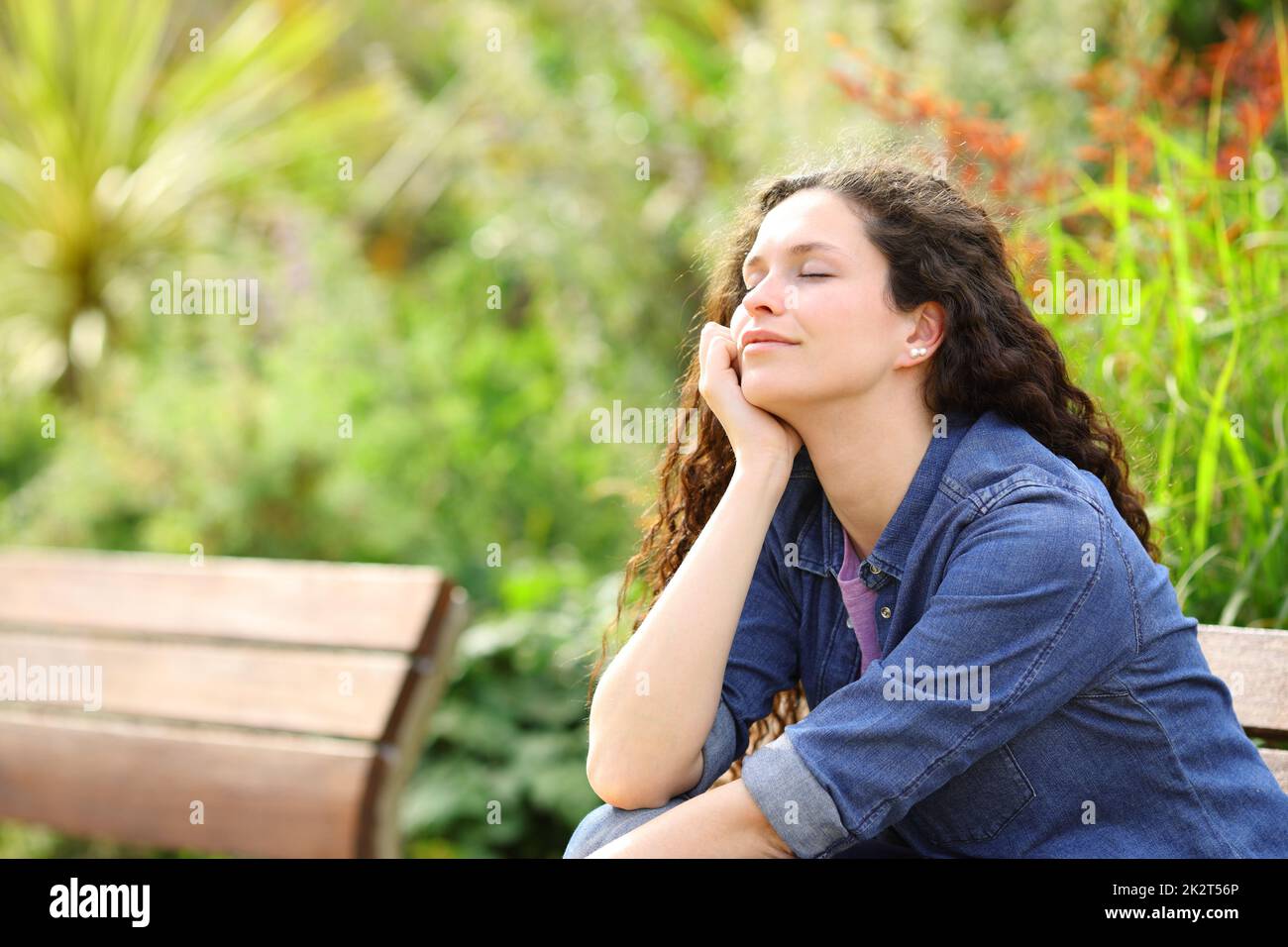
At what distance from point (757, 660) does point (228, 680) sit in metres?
1.39

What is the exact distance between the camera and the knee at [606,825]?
5.68 feet

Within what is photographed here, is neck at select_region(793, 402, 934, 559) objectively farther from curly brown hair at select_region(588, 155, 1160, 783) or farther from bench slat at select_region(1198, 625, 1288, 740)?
bench slat at select_region(1198, 625, 1288, 740)

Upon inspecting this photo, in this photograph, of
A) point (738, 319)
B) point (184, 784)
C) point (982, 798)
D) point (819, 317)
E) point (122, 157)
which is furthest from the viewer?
point (122, 157)

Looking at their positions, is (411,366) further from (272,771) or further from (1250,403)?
(1250,403)

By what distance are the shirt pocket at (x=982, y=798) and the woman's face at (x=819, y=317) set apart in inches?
20.9

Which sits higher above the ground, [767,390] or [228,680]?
[767,390]

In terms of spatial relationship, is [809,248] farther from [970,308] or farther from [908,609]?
[908,609]

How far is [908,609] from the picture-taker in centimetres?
175

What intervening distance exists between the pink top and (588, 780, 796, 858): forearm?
33 centimetres

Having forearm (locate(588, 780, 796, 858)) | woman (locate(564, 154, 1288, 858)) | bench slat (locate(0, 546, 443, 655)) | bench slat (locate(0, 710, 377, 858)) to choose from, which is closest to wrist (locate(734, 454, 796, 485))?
woman (locate(564, 154, 1288, 858))

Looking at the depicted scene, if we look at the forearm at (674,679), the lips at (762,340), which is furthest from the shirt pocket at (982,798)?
the lips at (762,340)

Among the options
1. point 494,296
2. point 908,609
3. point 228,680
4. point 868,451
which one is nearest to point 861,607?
point 908,609

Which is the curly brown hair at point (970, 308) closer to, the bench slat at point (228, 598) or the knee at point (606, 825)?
the knee at point (606, 825)
